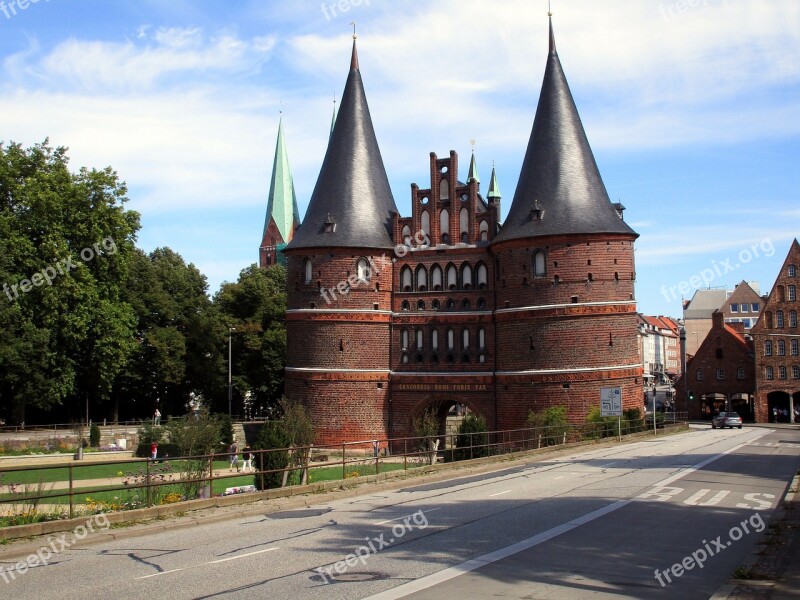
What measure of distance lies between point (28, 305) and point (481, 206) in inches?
912

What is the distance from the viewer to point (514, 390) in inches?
1564

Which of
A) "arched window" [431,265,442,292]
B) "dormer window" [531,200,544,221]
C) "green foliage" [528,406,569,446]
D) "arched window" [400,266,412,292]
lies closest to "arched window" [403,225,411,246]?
"arched window" [400,266,412,292]

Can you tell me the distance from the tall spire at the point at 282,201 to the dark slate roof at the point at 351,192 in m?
67.0

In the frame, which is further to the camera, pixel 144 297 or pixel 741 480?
pixel 144 297

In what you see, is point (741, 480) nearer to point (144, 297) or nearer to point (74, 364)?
point (74, 364)

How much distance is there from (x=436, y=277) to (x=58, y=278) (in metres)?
18.9

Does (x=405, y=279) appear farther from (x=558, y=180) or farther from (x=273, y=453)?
(x=273, y=453)

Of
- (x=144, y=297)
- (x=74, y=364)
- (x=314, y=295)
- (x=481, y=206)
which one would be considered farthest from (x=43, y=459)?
(x=481, y=206)

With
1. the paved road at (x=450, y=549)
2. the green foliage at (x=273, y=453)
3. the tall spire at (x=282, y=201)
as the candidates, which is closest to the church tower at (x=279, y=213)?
the tall spire at (x=282, y=201)

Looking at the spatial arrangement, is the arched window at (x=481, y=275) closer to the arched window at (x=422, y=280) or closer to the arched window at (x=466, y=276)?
the arched window at (x=466, y=276)

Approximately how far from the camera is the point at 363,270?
4219 centimetres

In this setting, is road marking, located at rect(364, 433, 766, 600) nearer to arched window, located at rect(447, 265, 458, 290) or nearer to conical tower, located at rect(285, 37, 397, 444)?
conical tower, located at rect(285, 37, 397, 444)

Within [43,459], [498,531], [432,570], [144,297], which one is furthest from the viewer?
[144,297]

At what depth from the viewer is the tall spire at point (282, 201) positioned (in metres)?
111
